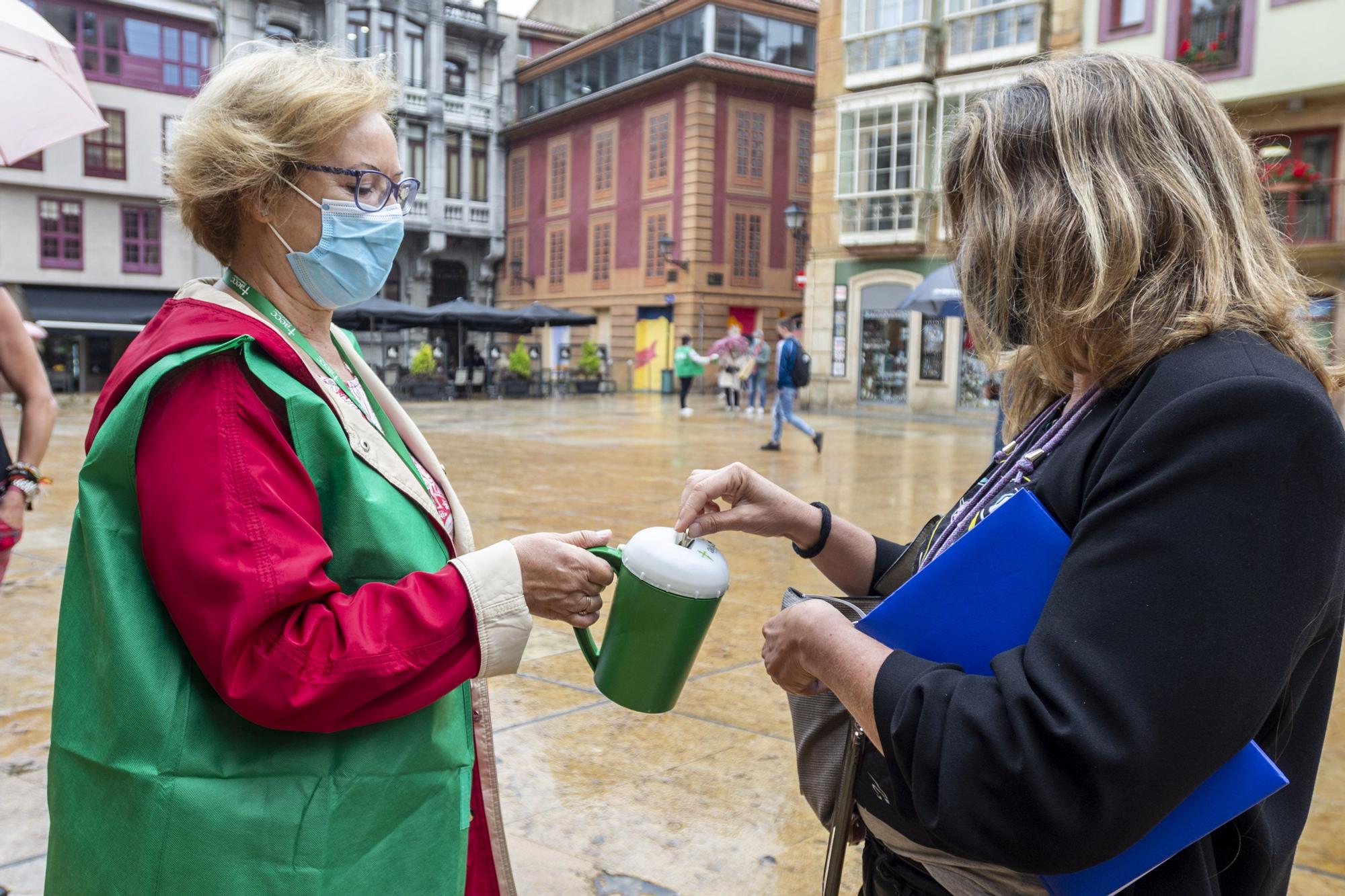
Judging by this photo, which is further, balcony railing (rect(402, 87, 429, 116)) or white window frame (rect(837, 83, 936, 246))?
balcony railing (rect(402, 87, 429, 116))

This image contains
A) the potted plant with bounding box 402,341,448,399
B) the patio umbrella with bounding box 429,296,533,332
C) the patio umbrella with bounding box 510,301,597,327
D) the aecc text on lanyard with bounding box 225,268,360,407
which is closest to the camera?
the aecc text on lanyard with bounding box 225,268,360,407

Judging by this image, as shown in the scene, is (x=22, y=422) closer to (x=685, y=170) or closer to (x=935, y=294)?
(x=935, y=294)

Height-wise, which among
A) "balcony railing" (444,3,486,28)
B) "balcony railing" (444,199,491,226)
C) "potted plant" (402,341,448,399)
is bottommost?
"potted plant" (402,341,448,399)

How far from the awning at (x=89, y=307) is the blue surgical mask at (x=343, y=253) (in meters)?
26.4

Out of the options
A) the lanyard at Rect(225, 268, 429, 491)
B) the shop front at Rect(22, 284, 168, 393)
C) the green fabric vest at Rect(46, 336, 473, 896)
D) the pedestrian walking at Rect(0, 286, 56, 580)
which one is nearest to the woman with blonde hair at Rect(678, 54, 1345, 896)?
the green fabric vest at Rect(46, 336, 473, 896)

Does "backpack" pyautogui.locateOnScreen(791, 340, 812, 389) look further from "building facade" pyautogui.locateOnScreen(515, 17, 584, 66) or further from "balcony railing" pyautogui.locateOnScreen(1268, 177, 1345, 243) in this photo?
"building facade" pyautogui.locateOnScreen(515, 17, 584, 66)

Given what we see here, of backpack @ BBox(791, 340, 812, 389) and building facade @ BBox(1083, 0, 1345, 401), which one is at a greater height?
building facade @ BBox(1083, 0, 1345, 401)

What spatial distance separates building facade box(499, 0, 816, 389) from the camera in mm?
A: 26906

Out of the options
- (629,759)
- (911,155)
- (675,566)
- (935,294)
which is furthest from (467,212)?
(675,566)

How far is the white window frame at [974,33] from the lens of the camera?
60.7 ft

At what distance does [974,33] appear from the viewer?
19.6 metres

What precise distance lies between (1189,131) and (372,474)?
1.07 metres

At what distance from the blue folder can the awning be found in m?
27.4

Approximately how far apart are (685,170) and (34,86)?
2457cm
